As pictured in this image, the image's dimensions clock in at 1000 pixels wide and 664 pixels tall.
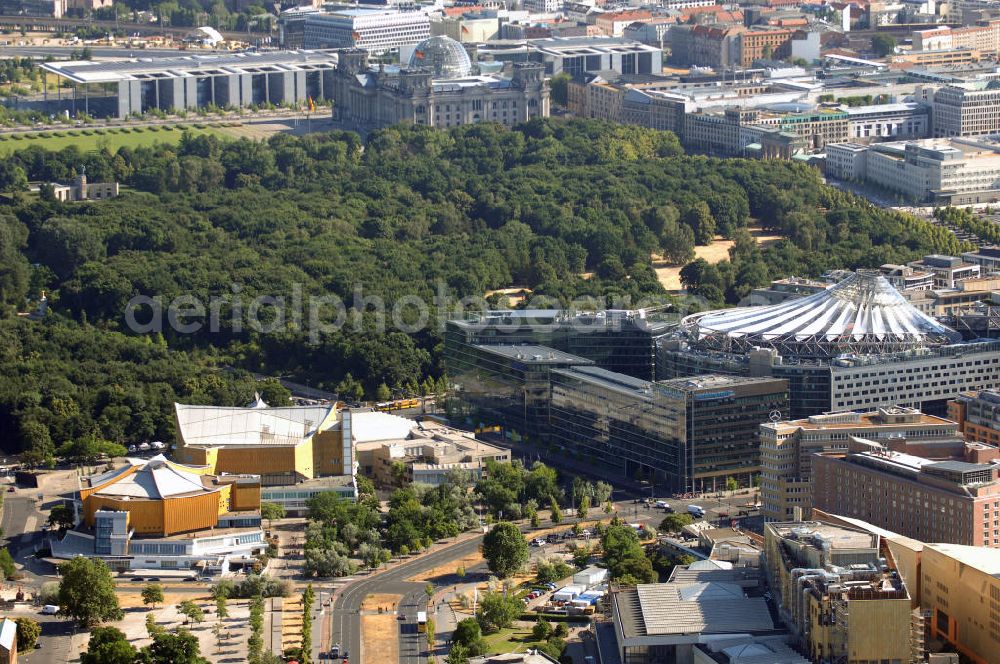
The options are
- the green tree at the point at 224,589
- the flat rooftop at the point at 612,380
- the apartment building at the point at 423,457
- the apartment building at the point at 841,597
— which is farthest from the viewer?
the flat rooftop at the point at 612,380

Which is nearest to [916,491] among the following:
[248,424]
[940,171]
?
[248,424]

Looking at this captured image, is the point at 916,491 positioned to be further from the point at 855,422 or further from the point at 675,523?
the point at 675,523

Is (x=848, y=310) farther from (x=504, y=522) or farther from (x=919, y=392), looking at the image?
(x=504, y=522)

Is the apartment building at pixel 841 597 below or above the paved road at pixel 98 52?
below

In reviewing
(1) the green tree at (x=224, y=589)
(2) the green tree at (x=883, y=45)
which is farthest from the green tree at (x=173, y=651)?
(2) the green tree at (x=883, y=45)

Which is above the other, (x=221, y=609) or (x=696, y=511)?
(x=696, y=511)

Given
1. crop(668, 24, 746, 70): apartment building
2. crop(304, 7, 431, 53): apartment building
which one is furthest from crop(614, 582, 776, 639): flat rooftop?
crop(304, 7, 431, 53): apartment building

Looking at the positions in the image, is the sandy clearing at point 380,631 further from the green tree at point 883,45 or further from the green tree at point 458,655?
the green tree at point 883,45
